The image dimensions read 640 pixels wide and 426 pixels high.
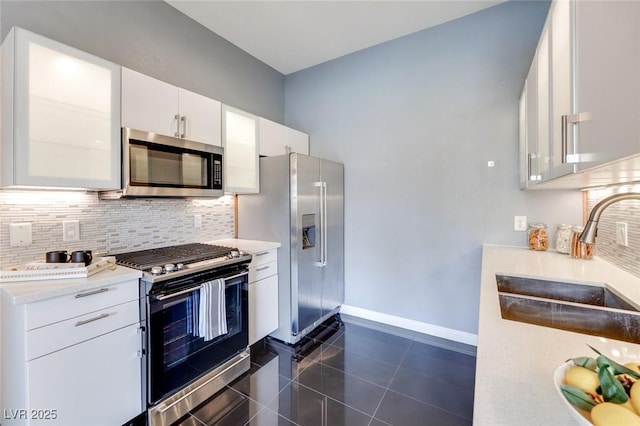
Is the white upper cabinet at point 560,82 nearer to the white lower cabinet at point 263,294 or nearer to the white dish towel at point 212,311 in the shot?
the white dish towel at point 212,311

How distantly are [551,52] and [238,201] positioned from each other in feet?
8.24

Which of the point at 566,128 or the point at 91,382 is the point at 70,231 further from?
the point at 566,128

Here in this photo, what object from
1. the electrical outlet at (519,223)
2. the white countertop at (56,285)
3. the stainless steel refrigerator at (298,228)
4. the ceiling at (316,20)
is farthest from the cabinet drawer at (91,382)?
the electrical outlet at (519,223)

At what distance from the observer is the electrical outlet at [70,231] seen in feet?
5.75

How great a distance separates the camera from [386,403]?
71.8 inches

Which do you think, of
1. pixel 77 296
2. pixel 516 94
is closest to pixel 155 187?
pixel 77 296

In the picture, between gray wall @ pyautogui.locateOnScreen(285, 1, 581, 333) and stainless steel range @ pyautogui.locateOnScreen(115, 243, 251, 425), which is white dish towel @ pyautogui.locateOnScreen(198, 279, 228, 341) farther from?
gray wall @ pyautogui.locateOnScreen(285, 1, 581, 333)

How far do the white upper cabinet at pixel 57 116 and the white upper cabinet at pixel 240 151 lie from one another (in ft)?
2.66

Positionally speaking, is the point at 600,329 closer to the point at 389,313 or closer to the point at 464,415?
the point at 464,415

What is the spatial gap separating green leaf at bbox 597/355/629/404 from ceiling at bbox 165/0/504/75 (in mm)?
2734

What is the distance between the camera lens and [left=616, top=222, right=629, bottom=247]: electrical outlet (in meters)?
1.49

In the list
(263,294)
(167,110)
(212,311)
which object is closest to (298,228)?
(263,294)

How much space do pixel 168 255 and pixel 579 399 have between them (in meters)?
2.09

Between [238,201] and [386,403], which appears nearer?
[386,403]
